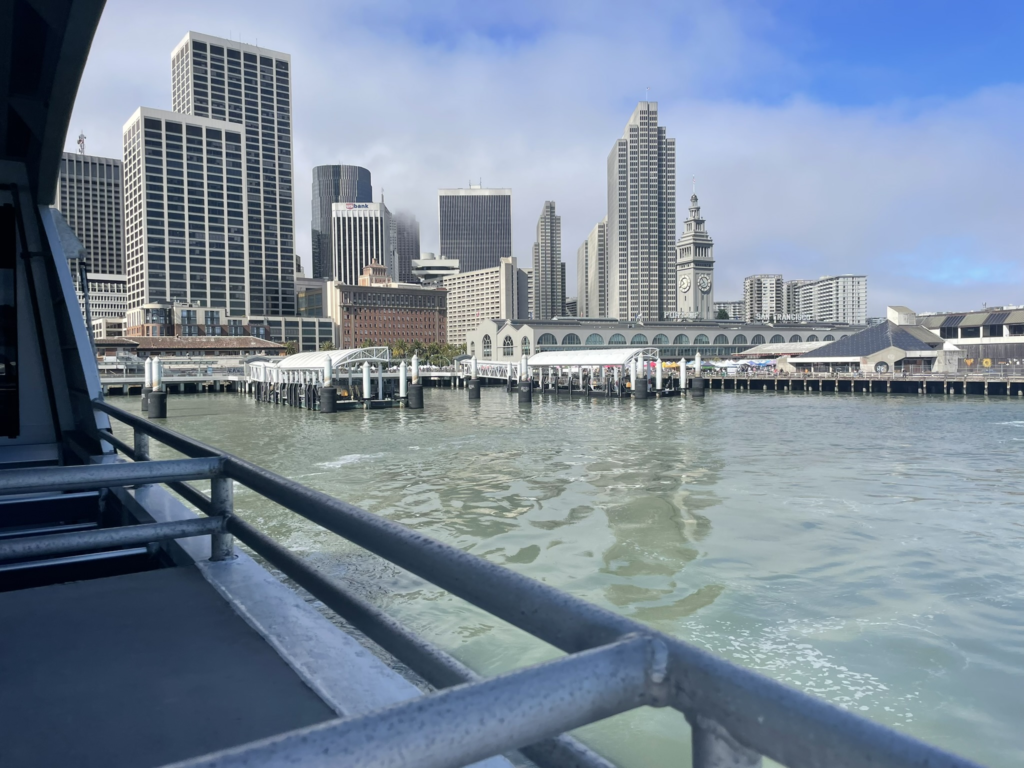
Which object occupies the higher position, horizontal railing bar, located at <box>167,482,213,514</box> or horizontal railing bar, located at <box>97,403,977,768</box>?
horizontal railing bar, located at <box>97,403,977,768</box>

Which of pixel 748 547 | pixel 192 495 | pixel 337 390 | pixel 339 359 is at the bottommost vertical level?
pixel 748 547

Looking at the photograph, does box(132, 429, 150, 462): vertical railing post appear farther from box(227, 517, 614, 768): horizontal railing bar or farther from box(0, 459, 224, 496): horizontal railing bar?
box(227, 517, 614, 768): horizontal railing bar

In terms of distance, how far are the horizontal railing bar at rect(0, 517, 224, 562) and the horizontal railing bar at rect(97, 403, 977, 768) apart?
1.89 m

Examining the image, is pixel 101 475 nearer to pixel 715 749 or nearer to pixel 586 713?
pixel 586 713

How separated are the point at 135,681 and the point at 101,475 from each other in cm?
93

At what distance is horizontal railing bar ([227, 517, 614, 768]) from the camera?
1.51 m

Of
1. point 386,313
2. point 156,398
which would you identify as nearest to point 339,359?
point 156,398

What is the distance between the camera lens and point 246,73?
197000 mm

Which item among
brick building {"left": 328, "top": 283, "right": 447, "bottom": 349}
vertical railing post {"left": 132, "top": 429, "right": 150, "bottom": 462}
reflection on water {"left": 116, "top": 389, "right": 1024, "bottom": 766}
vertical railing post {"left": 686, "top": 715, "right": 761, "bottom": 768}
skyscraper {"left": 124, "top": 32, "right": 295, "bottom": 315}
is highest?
skyscraper {"left": 124, "top": 32, "right": 295, "bottom": 315}

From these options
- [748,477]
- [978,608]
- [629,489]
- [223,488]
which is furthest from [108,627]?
[748,477]

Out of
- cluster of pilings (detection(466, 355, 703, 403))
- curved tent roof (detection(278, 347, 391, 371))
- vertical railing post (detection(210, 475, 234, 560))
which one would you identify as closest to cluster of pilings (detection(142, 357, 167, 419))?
curved tent roof (detection(278, 347, 391, 371))

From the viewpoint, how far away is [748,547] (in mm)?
12641

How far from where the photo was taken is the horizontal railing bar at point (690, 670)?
0.93 meters

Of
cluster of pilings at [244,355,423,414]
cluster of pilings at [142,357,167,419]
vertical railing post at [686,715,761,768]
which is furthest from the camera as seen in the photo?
cluster of pilings at [244,355,423,414]
